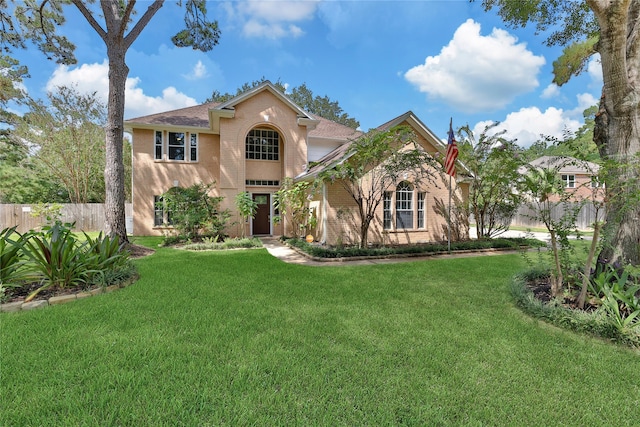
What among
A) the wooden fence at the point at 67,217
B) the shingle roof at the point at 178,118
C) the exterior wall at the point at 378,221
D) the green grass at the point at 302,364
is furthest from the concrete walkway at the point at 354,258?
the wooden fence at the point at 67,217

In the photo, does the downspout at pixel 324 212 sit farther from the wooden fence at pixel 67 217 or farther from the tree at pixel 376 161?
the wooden fence at pixel 67 217

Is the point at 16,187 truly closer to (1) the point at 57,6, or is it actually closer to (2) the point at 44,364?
(1) the point at 57,6

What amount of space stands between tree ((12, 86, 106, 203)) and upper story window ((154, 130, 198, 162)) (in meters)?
12.0

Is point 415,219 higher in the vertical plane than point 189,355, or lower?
higher

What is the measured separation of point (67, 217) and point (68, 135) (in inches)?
290

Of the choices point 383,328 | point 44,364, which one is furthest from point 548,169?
point 44,364

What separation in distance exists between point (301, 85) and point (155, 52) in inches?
1398

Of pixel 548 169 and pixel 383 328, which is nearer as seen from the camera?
pixel 383 328

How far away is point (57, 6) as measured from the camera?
12688 mm

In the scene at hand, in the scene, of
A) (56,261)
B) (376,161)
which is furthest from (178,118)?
(56,261)

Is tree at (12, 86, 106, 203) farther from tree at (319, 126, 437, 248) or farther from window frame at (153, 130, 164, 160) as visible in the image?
tree at (319, 126, 437, 248)

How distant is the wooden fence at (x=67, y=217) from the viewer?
17438 millimetres

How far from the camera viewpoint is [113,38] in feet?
32.7

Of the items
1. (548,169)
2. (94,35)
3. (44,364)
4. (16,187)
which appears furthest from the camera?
(16,187)
